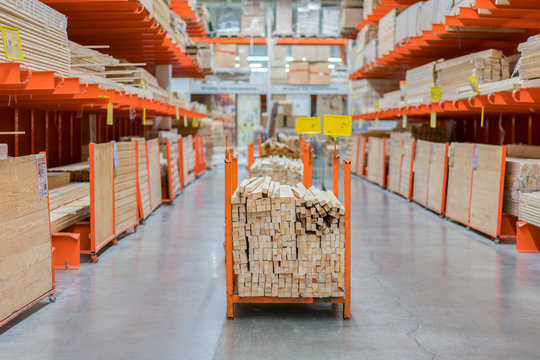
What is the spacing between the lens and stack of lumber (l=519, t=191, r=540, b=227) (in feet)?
19.6

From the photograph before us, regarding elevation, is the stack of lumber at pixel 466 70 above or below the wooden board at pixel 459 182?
above

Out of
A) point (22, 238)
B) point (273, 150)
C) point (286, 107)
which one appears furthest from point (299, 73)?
point (22, 238)

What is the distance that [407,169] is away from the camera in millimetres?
10984

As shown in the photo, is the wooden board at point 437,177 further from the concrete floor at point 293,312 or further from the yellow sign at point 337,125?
the yellow sign at point 337,125

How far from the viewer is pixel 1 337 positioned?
12.1ft

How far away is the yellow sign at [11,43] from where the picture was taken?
13.0 feet

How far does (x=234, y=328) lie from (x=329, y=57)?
21.8 meters

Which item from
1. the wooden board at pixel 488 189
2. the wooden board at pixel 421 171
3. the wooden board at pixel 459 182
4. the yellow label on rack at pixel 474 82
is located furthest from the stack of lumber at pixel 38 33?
the wooden board at pixel 421 171

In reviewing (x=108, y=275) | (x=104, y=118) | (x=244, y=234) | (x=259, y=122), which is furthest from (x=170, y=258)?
(x=259, y=122)

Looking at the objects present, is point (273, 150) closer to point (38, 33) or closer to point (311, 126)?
point (311, 126)

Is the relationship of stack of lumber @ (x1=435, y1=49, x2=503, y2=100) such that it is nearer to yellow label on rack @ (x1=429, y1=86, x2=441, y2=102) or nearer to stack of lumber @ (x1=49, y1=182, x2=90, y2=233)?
yellow label on rack @ (x1=429, y1=86, x2=441, y2=102)

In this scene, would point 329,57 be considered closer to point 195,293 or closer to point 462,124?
point 462,124

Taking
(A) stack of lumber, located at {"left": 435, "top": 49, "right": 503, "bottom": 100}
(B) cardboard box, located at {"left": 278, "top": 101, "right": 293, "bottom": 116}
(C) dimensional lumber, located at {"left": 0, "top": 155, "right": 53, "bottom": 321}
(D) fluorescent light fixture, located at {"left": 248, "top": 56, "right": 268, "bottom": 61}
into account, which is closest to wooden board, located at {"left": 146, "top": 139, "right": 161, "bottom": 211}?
(C) dimensional lumber, located at {"left": 0, "top": 155, "right": 53, "bottom": 321}

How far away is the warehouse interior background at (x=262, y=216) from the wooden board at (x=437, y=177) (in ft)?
0.17
